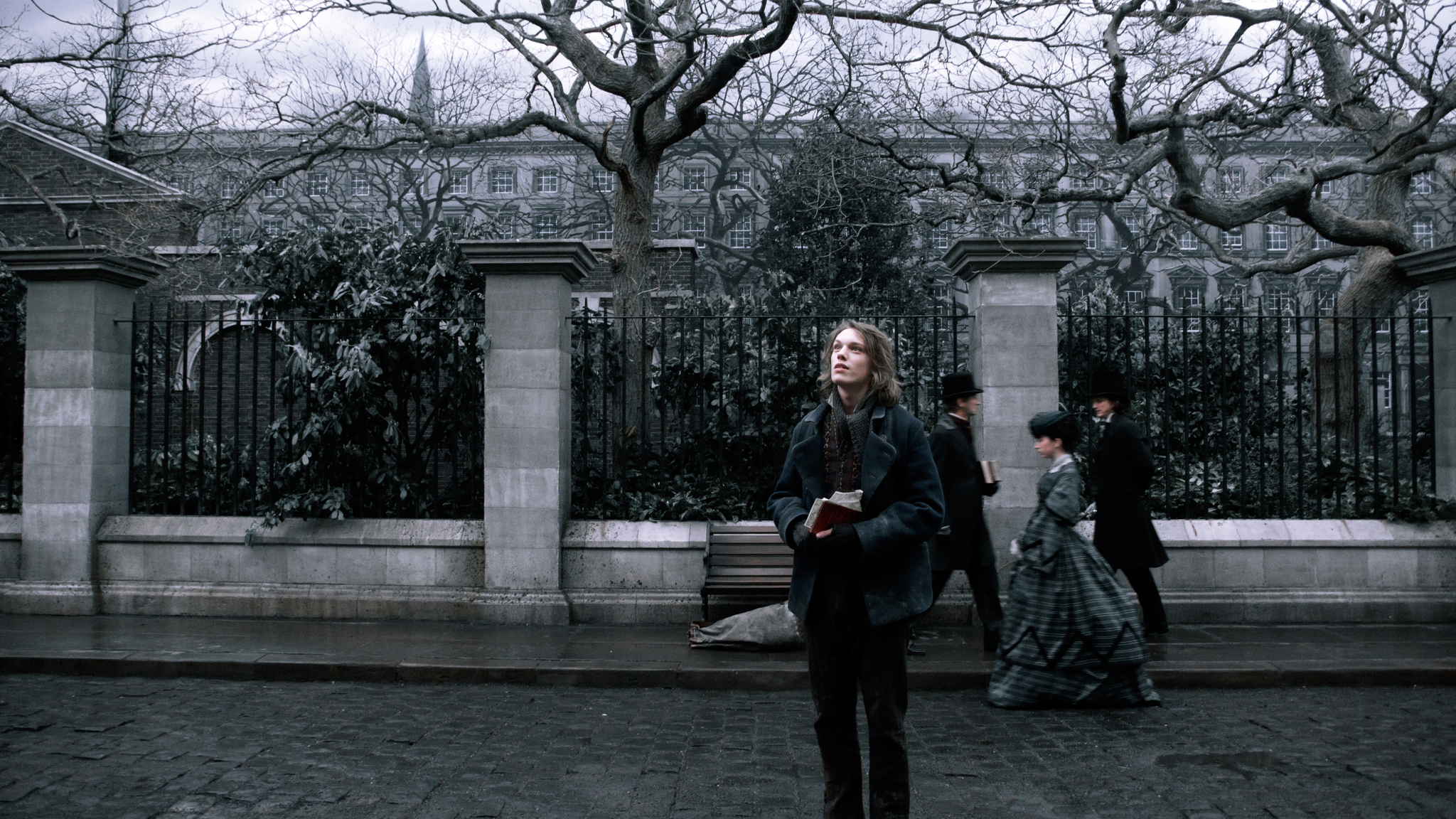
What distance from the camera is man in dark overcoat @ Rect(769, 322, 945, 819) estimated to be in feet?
Answer: 10.9

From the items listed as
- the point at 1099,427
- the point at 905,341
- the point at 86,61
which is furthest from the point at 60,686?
the point at 86,61

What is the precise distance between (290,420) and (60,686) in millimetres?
3080

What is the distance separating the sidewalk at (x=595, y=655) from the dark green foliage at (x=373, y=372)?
4.59 feet

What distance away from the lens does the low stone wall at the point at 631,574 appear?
329 inches

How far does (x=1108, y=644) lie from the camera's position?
5.72 meters

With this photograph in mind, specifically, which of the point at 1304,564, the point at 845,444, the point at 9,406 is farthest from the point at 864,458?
the point at 9,406

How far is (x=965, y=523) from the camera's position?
6926mm

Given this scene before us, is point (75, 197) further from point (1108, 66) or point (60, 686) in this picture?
point (1108, 66)

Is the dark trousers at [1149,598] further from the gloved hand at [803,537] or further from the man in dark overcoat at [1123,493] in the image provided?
the gloved hand at [803,537]

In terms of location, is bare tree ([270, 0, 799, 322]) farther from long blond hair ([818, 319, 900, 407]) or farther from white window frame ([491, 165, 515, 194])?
white window frame ([491, 165, 515, 194])

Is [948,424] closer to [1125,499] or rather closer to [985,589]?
[985,589]

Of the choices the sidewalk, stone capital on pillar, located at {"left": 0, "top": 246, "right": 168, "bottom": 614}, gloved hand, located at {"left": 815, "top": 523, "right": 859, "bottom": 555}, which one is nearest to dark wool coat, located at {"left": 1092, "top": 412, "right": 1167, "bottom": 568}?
the sidewalk

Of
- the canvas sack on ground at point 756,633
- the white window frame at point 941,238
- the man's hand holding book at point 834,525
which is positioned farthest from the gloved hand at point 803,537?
the white window frame at point 941,238

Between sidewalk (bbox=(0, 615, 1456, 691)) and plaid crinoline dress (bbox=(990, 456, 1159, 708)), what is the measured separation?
26.0 inches
